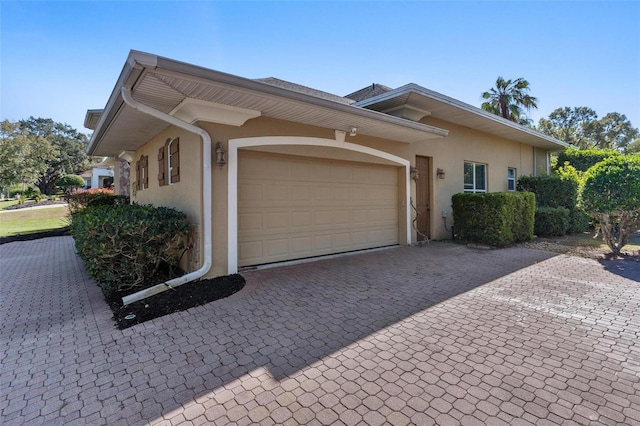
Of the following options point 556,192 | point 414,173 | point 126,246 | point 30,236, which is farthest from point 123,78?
point 556,192

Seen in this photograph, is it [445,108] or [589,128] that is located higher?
[589,128]

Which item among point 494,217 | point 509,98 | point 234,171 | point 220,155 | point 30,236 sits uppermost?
point 509,98

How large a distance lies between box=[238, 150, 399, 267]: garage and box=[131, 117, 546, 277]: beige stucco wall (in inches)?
13.3

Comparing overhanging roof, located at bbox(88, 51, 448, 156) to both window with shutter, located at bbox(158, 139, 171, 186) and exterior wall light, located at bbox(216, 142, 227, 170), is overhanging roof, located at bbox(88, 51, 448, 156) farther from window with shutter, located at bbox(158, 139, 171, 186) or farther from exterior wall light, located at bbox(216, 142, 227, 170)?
exterior wall light, located at bbox(216, 142, 227, 170)

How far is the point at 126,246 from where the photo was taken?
430 centimetres

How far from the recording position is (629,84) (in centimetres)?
1178

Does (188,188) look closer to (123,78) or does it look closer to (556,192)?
(123,78)

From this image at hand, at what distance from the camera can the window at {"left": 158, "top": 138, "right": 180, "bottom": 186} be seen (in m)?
5.86

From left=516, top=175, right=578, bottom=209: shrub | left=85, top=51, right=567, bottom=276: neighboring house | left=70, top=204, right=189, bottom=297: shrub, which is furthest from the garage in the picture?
left=516, top=175, right=578, bottom=209: shrub

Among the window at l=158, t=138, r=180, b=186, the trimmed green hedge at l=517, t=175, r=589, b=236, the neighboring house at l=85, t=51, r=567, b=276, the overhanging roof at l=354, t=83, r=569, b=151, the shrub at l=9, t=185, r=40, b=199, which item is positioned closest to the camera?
the neighboring house at l=85, t=51, r=567, b=276

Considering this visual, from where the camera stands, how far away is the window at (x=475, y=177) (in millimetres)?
10039

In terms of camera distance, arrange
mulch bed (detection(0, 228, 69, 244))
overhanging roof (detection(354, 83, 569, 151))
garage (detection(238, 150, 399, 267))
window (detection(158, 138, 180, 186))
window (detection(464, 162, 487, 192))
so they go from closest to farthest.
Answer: garage (detection(238, 150, 399, 267)), window (detection(158, 138, 180, 186)), overhanging roof (detection(354, 83, 569, 151)), window (detection(464, 162, 487, 192)), mulch bed (detection(0, 228, 69, 244))

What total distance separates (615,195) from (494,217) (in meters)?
2.31

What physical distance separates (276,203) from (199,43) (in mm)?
3866
